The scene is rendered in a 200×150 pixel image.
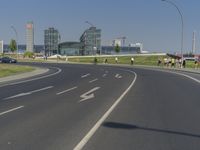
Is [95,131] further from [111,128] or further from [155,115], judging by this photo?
[155,115]

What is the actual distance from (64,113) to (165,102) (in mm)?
4684

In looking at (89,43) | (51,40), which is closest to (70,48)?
(89,43)

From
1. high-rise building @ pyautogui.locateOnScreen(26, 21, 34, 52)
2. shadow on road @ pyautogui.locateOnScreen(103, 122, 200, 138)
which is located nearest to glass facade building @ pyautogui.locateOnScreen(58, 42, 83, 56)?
high-rise building @ pyautogui.locateOnScreen(26, 21, 34, 52)

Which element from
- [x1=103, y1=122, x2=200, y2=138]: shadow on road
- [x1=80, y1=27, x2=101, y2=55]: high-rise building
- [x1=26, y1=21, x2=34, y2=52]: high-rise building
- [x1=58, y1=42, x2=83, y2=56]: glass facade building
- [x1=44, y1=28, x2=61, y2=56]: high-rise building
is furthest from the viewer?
[x1=58, y1=42, x2=83, y2=56]: glass facade building

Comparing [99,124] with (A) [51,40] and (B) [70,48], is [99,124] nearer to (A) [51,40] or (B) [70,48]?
(A) [51,40]

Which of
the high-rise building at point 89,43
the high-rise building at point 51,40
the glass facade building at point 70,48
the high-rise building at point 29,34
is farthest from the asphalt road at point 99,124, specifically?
the glass facade building at point 70,48

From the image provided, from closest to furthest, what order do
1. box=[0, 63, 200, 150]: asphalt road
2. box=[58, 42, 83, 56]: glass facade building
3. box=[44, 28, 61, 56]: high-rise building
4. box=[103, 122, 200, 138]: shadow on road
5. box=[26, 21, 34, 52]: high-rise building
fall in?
box=[0, 63, 200, 150]: asphalt road
box=[103, 122, 200, 138]: shadow on road
box=[44, 28, 61, 56]: high-rise building
box=[26, 21, 34, 52]: high-rise building
box=[58, 42, 83, 56]: glass facade building

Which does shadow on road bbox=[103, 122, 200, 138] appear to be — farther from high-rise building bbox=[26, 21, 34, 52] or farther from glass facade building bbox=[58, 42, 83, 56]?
glass facade building bbox=[58, 42, 83, 56]

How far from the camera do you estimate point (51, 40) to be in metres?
143

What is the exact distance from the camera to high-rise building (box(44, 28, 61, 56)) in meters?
143

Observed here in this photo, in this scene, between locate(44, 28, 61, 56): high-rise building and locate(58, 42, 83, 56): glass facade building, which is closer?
locate(44, 28, 61, 56): high-rise building

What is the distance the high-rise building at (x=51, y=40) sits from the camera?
143 meters

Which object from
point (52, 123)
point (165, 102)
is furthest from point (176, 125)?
point (165, 102)

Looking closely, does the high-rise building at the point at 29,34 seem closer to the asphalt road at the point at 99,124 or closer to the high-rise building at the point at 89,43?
the high-rise building at the point at 89,43
